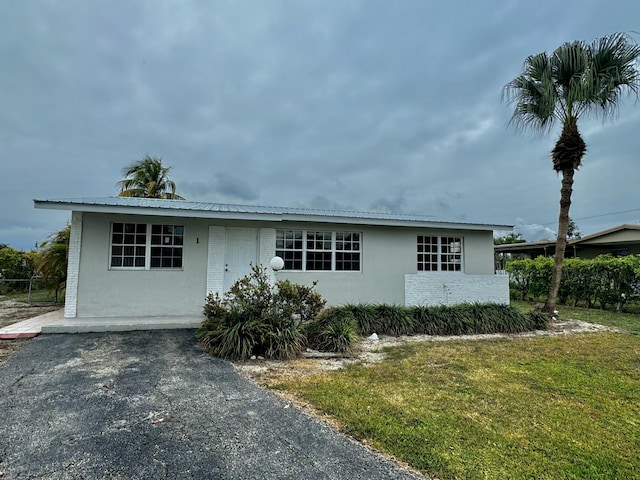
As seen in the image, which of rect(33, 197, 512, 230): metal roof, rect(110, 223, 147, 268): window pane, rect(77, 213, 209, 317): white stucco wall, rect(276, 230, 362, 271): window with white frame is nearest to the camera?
rect(33, 197, 512, 230): metal roof

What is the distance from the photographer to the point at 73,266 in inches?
306

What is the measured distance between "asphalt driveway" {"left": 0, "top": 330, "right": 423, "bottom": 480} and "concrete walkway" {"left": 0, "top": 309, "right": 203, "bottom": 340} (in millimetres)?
1916

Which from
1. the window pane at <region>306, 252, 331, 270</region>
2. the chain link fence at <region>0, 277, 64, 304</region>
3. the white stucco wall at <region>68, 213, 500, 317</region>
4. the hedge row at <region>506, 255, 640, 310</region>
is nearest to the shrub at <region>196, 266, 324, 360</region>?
the white stucco wall at <region>68, 213, 500, 317</region>

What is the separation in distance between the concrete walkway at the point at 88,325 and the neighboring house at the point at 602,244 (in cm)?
1866

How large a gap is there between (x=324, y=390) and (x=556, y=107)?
33.0 feet

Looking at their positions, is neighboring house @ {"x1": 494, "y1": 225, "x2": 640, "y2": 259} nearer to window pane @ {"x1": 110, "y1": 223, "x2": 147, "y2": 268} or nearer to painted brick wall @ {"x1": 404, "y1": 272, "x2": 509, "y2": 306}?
painted brick wall @ {"x1": 404, "y1": 272, "x2": 509, "y2": 306}

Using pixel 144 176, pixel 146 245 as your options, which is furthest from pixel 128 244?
pixel 144 176

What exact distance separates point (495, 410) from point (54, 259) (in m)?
11.6

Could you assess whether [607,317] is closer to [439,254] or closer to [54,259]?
[439,254]

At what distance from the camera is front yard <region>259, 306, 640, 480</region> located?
262 cm

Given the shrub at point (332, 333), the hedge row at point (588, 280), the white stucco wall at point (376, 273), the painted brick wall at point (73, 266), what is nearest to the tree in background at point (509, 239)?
the hedge row at point (588, 280)

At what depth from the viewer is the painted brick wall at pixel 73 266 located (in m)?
7.68

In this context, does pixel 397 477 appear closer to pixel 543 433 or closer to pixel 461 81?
pixel 543 433

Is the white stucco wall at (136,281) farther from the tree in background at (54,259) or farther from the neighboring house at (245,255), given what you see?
the tree in background at (54,259)
